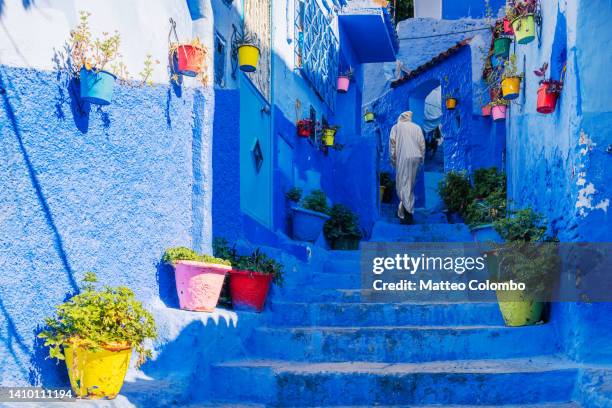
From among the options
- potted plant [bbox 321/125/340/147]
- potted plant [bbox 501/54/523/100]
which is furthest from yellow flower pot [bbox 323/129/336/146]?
potted plant [bbox 501/54/523/100]

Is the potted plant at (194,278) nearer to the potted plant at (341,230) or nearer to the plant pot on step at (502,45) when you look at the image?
the plant pot on step at (502,45)

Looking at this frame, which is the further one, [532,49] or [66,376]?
[532,49]

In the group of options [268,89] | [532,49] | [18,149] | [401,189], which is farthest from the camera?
[401,189]

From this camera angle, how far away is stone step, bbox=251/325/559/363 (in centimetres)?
595

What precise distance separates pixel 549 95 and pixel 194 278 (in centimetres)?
330

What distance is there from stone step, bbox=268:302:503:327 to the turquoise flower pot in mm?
2717

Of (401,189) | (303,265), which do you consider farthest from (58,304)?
(401,189)

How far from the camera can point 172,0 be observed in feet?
20.2

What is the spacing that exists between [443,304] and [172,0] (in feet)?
11.3

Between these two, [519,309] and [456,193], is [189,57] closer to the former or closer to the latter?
[519,309]

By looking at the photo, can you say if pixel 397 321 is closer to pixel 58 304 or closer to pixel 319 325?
pixel 319 325

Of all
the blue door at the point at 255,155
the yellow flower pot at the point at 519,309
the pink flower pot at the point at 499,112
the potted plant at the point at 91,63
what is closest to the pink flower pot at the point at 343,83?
the pink flower pot at the point at 499,112

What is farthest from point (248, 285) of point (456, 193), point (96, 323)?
point (456, 193)

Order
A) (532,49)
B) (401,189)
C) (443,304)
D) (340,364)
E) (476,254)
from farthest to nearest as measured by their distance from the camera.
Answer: (401,189)
(476,254)
(532,49)
(443,304)
(340,364)
